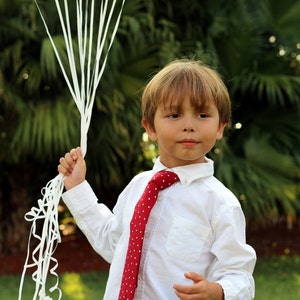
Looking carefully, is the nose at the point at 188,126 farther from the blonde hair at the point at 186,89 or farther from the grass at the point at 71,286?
the grass at the point at 71,286

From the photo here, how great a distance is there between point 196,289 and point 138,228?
283 millimetres

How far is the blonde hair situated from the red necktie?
190mm

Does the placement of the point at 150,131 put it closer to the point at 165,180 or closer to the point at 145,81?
the point at 165,180

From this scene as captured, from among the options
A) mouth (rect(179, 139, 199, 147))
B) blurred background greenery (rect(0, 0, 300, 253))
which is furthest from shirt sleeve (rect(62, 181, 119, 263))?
blurred background greenery (rect(0, 0, 300, 253))

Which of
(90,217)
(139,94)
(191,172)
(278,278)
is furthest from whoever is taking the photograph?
(139,94)

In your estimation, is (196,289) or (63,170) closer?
(196,289)

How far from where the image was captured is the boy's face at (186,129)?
2318 millimetres

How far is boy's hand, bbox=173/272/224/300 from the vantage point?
7.07 ft

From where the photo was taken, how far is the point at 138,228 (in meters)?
2.35

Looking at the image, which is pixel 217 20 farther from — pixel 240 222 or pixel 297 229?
pixel 240 222

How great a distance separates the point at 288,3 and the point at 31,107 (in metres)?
2.46

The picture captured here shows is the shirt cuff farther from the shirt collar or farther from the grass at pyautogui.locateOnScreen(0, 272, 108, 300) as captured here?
the grass at pyautogui.locateOnScreen(0, 272, 108, 300)

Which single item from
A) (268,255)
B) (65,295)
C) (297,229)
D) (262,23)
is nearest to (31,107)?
(65,295)

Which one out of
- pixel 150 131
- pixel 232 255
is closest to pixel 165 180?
pixel 150 131
